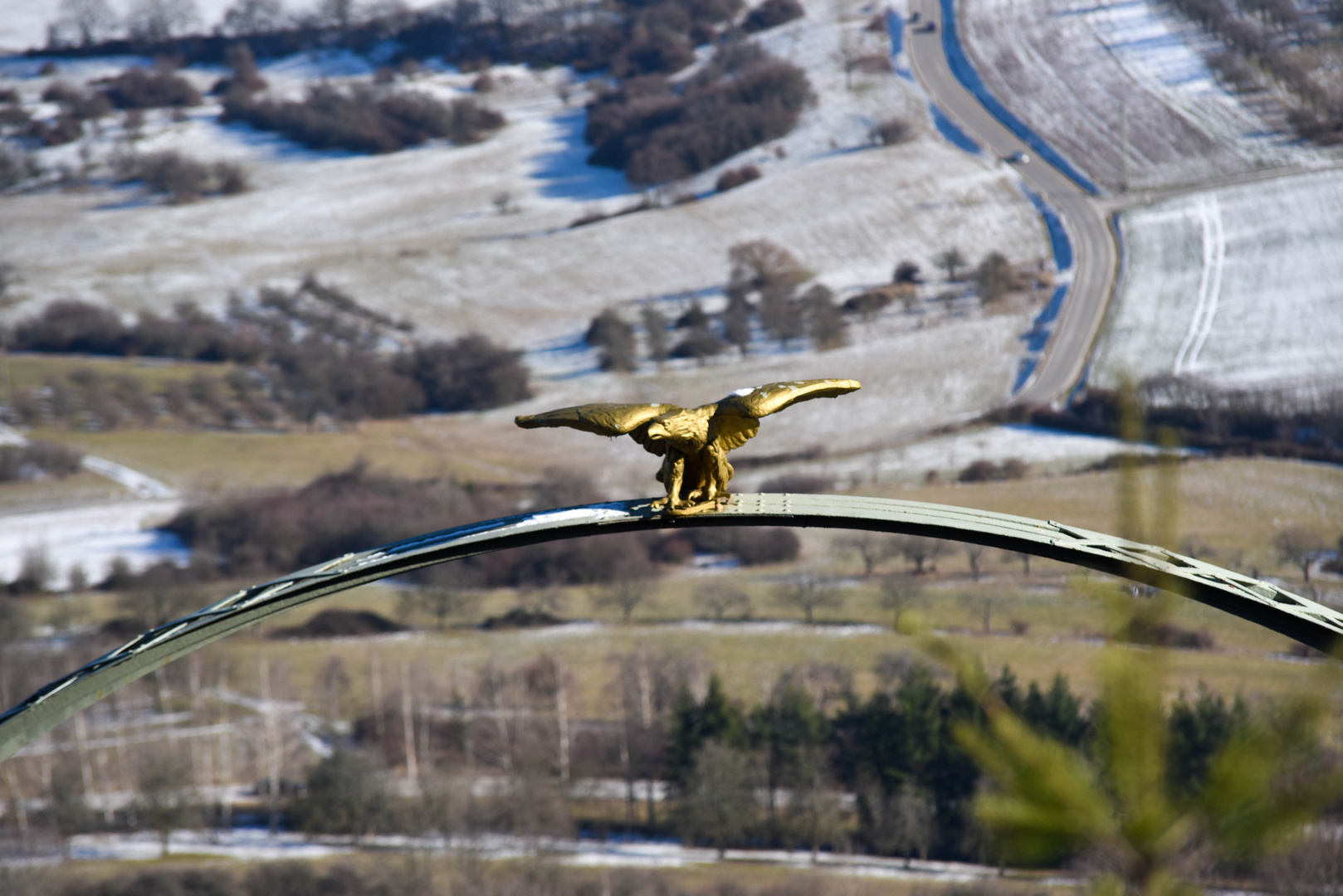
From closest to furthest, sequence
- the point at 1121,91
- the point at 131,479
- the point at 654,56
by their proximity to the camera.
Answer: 1. the point at 131,479
2. the point at 1121,91
3. the point at 654,56

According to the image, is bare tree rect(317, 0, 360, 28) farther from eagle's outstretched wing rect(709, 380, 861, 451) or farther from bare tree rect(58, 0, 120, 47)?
eagle's outstretched wing rect(709, 380, 861, 451)

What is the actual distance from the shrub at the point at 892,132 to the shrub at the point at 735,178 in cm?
1236

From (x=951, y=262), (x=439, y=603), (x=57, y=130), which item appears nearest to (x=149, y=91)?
(x=57, y=130)

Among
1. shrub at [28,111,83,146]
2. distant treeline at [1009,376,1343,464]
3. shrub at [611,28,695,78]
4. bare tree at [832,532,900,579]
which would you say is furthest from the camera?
shrub at [611,28,695,78]

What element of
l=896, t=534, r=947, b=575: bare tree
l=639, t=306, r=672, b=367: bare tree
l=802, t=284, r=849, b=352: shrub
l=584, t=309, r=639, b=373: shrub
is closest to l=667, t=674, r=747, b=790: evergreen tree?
l=896, t=534, r=947, b=575: bare tree

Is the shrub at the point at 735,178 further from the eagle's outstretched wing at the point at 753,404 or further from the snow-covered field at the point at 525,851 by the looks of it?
the eagle's outstretched wing at the point at 753,404

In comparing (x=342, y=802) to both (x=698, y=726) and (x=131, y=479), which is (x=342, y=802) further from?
(x=131, y=479)

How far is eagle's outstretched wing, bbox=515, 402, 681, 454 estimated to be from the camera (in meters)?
10.7

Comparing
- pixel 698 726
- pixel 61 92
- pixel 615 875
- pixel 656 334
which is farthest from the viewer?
pixel 61 92

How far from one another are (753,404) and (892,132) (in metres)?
131

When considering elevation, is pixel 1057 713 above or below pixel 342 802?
above

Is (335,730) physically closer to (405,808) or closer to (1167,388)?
(405,808)

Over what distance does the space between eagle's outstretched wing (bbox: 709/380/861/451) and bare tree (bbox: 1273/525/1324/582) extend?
7317cm

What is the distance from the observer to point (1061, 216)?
124 meters
